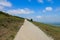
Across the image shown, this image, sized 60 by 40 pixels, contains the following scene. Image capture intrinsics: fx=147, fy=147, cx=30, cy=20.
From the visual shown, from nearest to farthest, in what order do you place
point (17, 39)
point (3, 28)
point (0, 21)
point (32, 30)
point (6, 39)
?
1. point (17, 39)
2. point (32, 30)
3. point (6, 39)
4. point (3, 28)
5. point (0, 21)

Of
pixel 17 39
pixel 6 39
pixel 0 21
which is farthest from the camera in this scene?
pixel 0 21

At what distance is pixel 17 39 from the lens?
7.58 m

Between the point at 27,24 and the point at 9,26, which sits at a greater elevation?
the point at 27,24

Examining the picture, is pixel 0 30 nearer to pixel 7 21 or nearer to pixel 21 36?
pixel 7 21

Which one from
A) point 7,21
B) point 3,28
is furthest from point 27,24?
point 7,21

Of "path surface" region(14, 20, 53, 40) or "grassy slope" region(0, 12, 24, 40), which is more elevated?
"path surface" region(14, 20, 53, 40)

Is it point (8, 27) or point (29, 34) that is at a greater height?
point (29, 34)

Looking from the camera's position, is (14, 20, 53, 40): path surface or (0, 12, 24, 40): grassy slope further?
(0, 12, 24, 40): grassy slope

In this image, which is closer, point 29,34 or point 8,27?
point 29,34

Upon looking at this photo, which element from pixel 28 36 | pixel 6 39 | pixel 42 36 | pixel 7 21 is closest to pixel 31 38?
pixel 28 36

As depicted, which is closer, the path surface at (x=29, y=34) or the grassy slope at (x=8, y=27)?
the path surface at (x=29, y=34)

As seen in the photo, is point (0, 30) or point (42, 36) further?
point (0, 30)

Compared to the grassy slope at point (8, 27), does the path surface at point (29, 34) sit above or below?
above

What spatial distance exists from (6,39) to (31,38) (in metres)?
26.4
